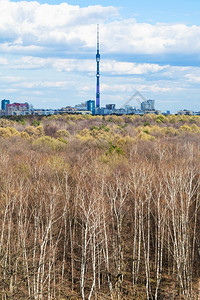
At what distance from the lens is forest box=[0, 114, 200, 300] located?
24.2 meters

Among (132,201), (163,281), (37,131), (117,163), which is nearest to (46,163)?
(117,163)

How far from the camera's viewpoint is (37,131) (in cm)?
8500

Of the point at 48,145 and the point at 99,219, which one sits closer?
the point at 99,219

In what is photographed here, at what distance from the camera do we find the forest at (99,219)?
24.2 metres

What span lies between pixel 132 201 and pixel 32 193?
9.02 metres

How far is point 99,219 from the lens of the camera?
1027 inches

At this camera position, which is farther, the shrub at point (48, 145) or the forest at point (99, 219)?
the shrub at point (48, 145)

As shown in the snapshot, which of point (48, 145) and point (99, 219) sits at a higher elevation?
point (48, 145)

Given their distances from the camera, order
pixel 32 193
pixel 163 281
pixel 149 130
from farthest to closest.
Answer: pixel 149 130, pixel 32 193, pixel 163 281

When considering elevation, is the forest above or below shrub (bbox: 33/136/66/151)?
below

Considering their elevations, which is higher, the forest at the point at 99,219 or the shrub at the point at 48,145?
the shrub at the point at 48,145

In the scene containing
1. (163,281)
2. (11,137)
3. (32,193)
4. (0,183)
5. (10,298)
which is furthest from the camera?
(11,137)

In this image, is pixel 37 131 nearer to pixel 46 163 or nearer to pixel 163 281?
pixel 46 163

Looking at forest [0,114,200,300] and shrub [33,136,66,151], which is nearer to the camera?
forest [0,114,200,300]
